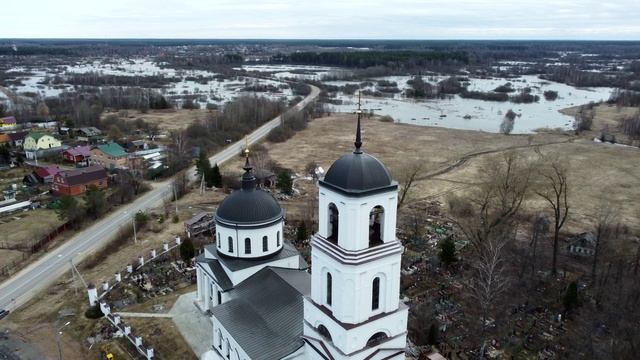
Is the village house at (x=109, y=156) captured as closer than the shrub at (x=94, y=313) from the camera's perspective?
No

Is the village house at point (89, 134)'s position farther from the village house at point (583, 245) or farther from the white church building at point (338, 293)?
the village house at point (583, 245)

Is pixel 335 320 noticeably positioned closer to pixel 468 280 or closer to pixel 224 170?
pixel 468 280

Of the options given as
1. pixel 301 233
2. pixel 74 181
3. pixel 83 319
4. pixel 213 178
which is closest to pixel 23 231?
pixel 74 181

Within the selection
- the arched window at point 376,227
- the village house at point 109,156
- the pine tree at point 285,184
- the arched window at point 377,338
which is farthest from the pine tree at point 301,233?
the village house at point 109,156

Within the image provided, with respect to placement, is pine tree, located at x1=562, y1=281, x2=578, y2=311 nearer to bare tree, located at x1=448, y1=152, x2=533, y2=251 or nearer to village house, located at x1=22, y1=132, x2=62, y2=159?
bare tree, located at x1=448, y1=152, x2=533, y2=251

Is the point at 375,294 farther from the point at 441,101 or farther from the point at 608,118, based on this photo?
the point at 441,101

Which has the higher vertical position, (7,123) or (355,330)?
(355,330)
